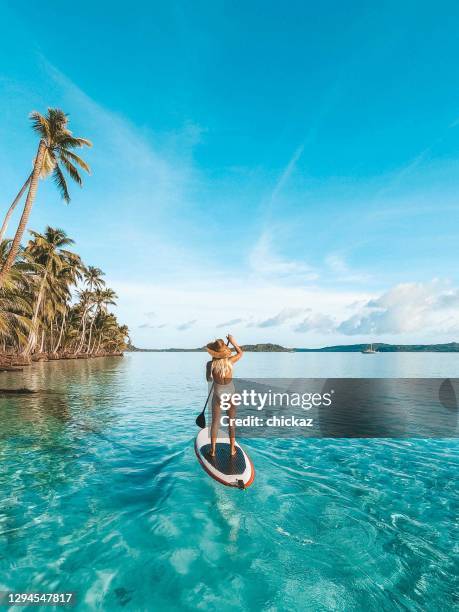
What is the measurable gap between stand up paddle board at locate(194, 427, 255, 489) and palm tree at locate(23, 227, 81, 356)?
1413 inches

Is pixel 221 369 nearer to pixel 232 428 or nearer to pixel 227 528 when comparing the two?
pixel 232 428

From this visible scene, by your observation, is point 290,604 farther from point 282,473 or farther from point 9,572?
point 282,473

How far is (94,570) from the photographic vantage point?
3.98m

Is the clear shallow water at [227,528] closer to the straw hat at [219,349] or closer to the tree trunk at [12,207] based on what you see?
the straw hat at [219,349]

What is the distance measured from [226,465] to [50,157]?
23.8 m

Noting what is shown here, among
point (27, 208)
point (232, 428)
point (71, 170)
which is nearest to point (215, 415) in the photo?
point (232, 428)

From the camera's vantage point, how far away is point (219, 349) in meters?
6.52

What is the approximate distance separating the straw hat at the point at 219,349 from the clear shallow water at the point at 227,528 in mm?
2672

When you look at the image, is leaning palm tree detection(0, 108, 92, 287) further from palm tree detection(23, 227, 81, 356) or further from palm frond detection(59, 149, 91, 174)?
palm tree detection(23, 227, 81, 356)

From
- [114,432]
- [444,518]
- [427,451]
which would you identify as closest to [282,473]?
[444,518]

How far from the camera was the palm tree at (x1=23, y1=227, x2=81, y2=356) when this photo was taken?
37781 mm

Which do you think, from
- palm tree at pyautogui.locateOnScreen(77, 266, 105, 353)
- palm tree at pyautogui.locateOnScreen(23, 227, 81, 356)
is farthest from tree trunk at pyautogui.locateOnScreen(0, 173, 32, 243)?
palm tree at pyautogui.locateOnScreen(77, 266, 105, 353)

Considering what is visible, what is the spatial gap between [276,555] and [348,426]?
9495 mm

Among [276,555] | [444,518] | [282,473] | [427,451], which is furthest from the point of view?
[427,451]
